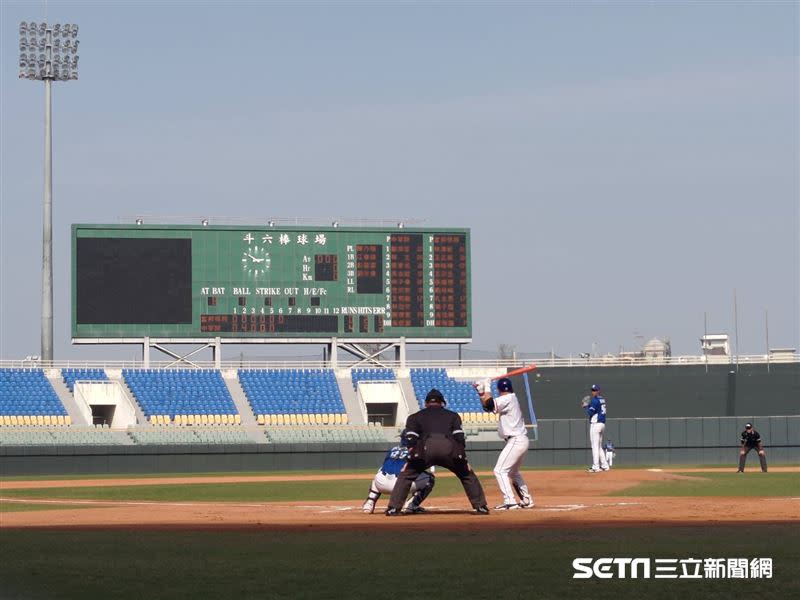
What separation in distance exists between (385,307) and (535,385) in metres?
8.96

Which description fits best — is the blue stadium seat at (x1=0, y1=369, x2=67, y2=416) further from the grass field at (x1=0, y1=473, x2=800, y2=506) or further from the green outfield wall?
the green outfield wall

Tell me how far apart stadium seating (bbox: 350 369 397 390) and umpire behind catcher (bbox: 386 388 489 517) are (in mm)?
38725

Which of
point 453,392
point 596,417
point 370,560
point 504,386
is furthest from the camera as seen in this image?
point 453,392

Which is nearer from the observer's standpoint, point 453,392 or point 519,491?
point 519,491

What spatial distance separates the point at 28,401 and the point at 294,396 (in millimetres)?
10305

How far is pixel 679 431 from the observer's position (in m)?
49.2

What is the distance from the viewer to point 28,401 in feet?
168

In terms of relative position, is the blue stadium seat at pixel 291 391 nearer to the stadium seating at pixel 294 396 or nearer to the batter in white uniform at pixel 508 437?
the stadium seating at pixel 294 396

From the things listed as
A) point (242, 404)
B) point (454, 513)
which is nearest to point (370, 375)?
point (242, 404)

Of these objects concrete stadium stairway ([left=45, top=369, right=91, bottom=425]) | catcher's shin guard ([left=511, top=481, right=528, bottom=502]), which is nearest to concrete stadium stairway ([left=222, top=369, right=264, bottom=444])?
concrete stadium stairway ([left=45, top=369, right=91, bottom=425])

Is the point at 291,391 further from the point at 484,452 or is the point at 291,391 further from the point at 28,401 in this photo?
the point at 484,452

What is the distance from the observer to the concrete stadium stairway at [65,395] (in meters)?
51.4

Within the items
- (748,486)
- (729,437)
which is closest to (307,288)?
(729,437)

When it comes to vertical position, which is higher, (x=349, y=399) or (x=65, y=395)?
(x=65, y=395)
